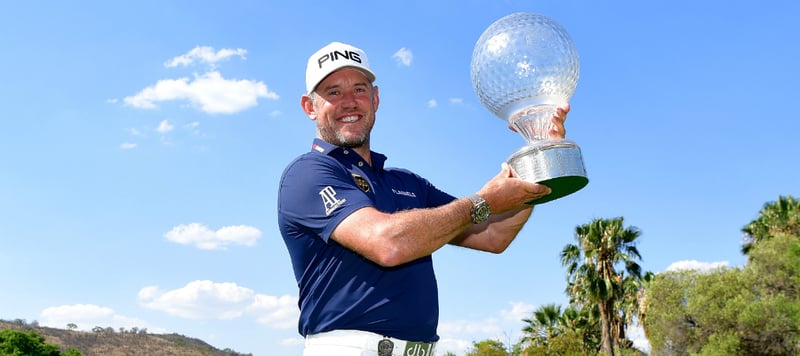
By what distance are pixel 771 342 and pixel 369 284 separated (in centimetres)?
3869

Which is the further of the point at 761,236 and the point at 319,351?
the point at 761,236

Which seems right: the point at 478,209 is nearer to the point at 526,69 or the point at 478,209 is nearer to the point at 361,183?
the point at 361,183

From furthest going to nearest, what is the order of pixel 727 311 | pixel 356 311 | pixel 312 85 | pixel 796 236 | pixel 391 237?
pixel 796 236 → pixel 727 311 → pixel 312 85 → pixel 356 311 → pixel 391 237

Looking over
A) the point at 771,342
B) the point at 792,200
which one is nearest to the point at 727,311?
the point at 771,342

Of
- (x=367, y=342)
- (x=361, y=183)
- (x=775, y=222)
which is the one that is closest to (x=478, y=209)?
(x=361, y=183)

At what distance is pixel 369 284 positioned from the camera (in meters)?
3.52

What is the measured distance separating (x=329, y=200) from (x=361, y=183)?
383 millimetres

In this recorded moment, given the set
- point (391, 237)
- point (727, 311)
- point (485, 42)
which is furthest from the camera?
point (727, 311)

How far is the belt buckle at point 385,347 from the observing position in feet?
11.2

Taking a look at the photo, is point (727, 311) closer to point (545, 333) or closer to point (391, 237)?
point (545, 333)

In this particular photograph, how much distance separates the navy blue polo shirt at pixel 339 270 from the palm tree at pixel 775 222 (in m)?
43.6

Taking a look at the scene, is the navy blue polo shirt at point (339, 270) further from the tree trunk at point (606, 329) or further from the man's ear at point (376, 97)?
the tree trunk at point (606, 329)

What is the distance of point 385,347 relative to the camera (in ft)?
11.2

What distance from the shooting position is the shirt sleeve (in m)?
3.42
